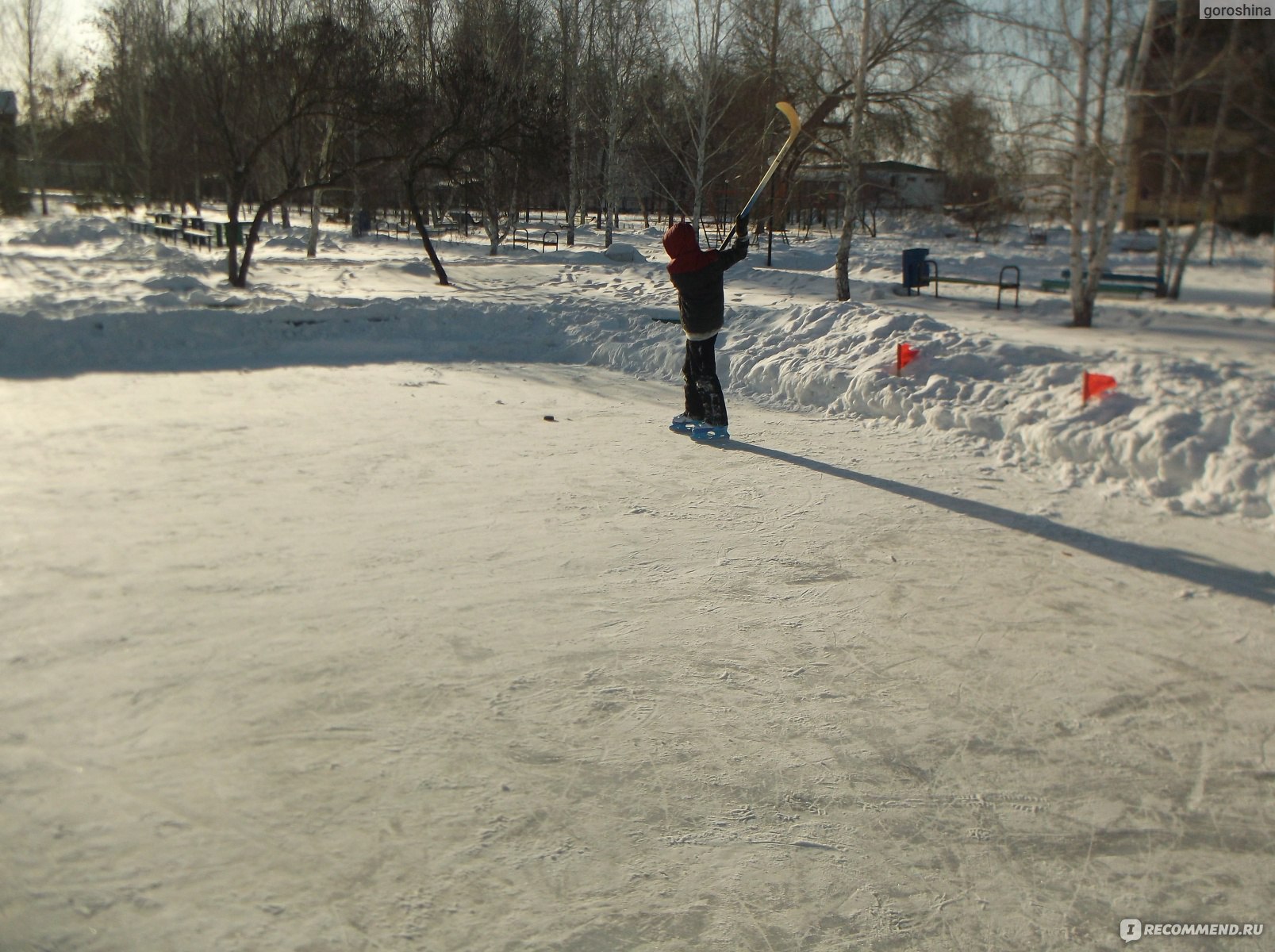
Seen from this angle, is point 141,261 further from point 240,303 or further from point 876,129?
point 876,129

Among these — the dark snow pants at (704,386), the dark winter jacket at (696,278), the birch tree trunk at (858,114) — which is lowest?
the dark snow pants at (704,386)

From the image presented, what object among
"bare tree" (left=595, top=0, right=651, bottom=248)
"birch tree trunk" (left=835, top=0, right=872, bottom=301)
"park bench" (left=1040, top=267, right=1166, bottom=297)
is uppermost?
"bare tree" (left=595, top=0, right=651, bottom=248)

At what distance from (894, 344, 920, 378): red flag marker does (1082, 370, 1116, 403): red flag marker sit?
1.70 metres

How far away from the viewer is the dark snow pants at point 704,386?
7516 mm

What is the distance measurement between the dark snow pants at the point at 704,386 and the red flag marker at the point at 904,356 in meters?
1.89

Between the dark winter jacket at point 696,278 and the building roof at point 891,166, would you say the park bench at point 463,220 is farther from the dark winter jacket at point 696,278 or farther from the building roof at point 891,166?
the dark winter jacket at point 696,278

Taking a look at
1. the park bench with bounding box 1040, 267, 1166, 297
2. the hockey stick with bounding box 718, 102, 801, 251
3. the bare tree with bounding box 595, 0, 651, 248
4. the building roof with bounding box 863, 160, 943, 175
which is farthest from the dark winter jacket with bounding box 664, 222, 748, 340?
the bare tree with bounding box 595, 0, 651, 248

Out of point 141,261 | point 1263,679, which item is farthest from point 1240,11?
point 141,261

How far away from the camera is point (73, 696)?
11.4 ft

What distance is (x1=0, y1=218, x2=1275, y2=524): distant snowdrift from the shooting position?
20.6 ft

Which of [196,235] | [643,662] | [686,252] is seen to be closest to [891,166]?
[196,235]

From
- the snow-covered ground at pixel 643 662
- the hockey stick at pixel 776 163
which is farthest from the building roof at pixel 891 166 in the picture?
the snow-covered ground at pixel 643 662

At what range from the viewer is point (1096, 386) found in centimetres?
708

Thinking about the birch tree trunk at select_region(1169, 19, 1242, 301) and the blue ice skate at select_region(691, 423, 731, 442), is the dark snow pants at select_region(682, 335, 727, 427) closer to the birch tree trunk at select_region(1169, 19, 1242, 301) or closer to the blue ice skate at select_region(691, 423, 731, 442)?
the blue ice skate at select_region(691, 423, 731, 442)
